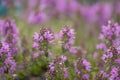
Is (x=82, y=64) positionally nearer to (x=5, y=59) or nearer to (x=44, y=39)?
(x=44, y=39)

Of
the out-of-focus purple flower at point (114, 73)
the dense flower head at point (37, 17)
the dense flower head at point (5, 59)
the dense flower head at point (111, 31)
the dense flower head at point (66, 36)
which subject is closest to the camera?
the out-of-focus purple flower at point (114, 73)

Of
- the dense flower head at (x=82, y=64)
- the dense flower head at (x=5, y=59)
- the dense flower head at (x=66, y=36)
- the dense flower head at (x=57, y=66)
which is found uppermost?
the dense flower head at (x=66, y=36)

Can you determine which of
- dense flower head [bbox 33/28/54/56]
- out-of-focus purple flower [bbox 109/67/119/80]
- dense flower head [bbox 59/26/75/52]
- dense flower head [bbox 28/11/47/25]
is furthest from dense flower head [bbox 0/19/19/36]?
dense flower head [bbox 28/11/47/25]

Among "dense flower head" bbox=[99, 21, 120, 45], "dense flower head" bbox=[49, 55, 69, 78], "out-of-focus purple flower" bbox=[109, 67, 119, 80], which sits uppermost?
"dense flower head" bbox=[99, 21, 120, 45]

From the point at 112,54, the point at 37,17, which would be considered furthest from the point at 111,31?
the point at 37,17

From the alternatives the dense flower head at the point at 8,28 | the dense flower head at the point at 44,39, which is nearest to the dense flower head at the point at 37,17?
the dense flower head at the point at 8,28

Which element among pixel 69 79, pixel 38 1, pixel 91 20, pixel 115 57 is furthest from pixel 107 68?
pixel 38 1

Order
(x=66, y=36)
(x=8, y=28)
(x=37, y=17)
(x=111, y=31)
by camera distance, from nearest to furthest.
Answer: (x=66, y=36), (x=111, y=31), (x=8, y=28), (x=37, y=17)

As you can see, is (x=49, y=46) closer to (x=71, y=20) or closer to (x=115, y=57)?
(x=115, y=57)

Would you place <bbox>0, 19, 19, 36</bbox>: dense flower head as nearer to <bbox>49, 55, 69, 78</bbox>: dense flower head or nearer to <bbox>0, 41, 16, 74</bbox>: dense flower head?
<bbox>0, 41, 16, 74</bbox>: dense flower head

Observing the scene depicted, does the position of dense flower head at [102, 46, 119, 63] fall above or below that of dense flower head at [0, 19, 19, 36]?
below

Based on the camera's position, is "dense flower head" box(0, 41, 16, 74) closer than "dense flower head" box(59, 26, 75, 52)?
Yes

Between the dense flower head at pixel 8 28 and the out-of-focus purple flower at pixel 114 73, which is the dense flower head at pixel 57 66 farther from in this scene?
the dense flower head at pixel 8 28
